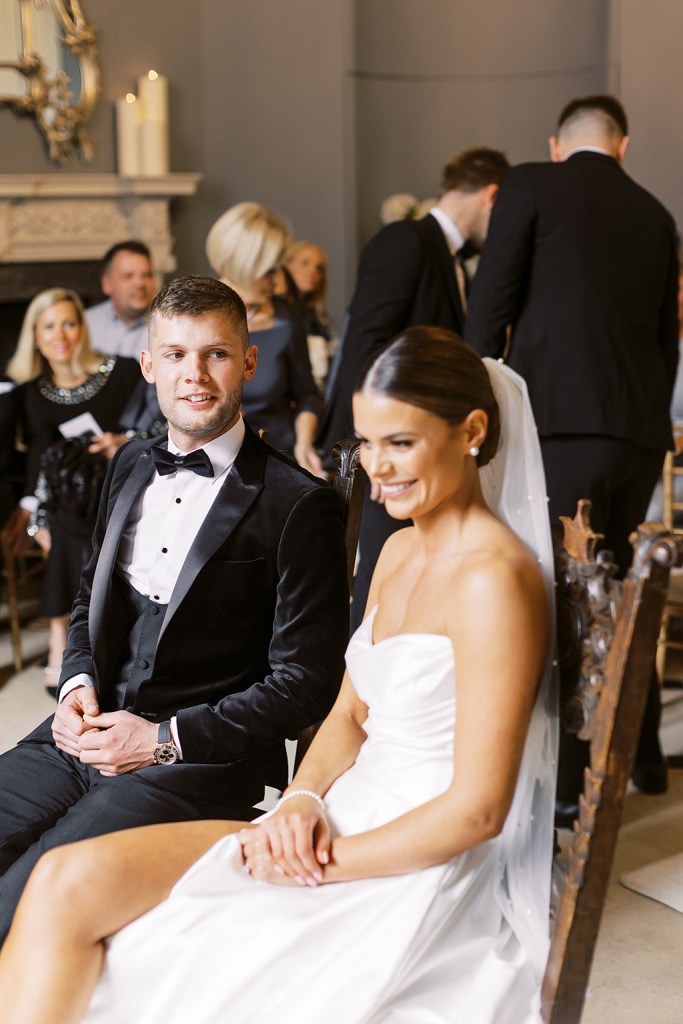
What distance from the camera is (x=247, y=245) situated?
3965 millimetres

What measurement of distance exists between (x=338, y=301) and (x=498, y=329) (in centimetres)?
454

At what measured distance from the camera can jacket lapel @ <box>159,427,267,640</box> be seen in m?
2.00

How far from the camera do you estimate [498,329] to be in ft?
11.0

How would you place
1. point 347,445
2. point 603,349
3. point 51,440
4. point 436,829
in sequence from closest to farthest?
point 436,829, point 347,445, point 603,349, point 51,440

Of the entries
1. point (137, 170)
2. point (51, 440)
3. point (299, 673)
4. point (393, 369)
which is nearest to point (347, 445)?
point (299, 673)

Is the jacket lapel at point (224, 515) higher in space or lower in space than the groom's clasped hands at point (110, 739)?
higher

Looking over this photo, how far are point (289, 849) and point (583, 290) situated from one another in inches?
82.8

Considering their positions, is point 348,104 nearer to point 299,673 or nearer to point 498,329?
point 498,329

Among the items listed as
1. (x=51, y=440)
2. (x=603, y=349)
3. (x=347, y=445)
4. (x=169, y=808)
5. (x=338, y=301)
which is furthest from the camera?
(x=338, y=301)

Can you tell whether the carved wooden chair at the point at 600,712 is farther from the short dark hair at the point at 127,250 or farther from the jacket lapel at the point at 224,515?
the short dark hair at the point at 127,250

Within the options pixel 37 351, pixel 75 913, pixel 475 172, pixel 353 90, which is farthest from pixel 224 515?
pixel 353 90

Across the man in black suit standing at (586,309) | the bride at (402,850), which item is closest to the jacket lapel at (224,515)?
the bride at (402,850)

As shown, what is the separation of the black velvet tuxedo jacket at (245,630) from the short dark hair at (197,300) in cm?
25

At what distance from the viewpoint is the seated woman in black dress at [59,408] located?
4.61m
